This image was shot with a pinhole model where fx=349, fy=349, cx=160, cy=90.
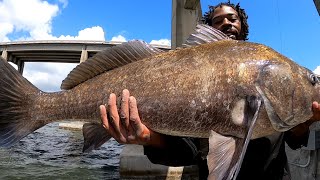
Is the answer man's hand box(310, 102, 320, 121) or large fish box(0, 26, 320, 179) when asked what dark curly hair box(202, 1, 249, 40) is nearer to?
large fish box(0, 26, 320, 179)

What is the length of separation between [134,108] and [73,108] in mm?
501

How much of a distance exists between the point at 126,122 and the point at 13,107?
2.99ft

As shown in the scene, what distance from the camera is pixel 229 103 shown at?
237cm

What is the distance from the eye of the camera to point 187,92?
2465mm

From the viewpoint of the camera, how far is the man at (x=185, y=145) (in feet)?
8.47

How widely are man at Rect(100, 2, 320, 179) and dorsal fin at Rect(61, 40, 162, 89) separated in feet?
1.13

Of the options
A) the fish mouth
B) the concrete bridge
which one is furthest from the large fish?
the concrete bridge

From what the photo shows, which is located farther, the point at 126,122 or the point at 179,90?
the point at 126,122

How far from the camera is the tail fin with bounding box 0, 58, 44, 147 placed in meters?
2.69

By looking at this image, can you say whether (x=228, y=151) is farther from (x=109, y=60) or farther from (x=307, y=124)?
(x=109, y=60)

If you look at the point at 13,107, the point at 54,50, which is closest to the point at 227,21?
the point at 13,107

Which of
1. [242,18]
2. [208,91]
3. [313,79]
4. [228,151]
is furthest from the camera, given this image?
[242,18]

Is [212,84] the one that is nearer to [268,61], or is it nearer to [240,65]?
[240,65]

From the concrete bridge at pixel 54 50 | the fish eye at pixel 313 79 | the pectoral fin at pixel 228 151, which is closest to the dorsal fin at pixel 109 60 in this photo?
the pectoral fin at pixel 228 151
